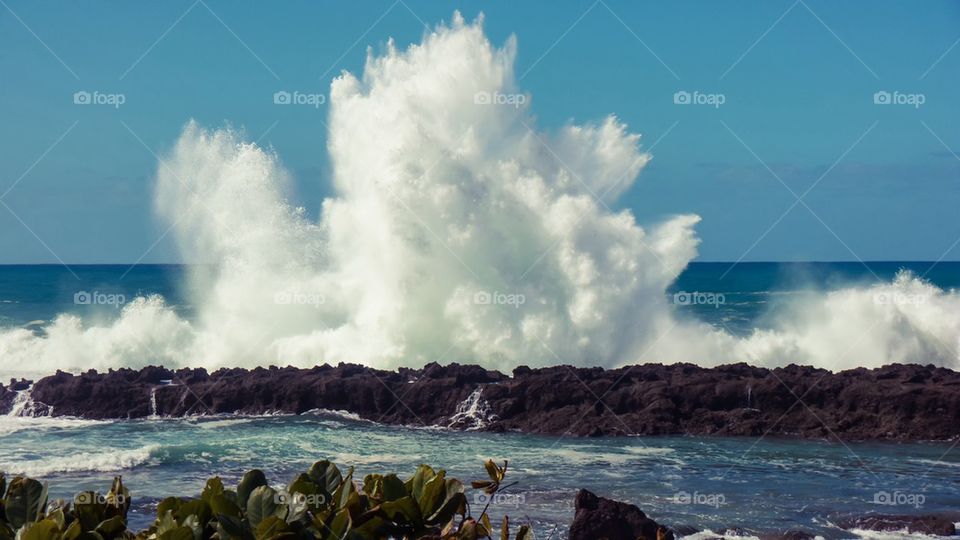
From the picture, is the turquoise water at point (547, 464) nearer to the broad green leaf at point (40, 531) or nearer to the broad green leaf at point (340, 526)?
the broad green leaf at point (340, 526)

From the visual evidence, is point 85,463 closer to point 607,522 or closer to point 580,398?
point 580,398

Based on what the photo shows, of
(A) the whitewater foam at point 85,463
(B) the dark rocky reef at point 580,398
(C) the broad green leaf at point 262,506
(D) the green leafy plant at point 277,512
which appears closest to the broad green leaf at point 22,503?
(D) the green leafy plant at point 277,512

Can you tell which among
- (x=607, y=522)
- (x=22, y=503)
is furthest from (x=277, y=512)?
(x=607, y=522)

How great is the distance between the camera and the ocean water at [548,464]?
1198 cm

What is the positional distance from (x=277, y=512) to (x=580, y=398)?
15.8 metres

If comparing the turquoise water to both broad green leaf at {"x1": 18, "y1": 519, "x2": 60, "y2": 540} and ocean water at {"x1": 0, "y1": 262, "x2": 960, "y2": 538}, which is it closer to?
ocean water at {"x1": 0, "y1": 262, "x2": 960, "y2": 538}

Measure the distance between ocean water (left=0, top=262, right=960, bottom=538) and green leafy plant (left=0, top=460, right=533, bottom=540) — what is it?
8.05m

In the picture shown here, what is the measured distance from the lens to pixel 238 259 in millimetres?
28172

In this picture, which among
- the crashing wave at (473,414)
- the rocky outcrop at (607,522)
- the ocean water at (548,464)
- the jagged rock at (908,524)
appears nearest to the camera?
the rocky outcrop at (607,522)

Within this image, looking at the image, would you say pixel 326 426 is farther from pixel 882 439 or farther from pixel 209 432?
pixel 882 439

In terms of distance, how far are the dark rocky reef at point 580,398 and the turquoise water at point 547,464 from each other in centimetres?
53

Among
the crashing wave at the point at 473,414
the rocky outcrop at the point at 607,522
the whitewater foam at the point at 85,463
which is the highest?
the crashing wave at the point at 473,414

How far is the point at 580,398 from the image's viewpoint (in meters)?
18.0

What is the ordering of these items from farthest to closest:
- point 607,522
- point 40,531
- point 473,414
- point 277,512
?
point 473,414 → point 607,522 → point 277,512 → point 40,531
